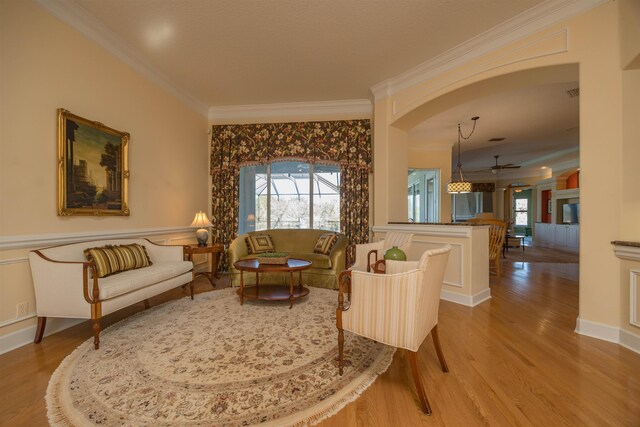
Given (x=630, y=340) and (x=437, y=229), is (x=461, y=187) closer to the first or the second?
(x=437, y=229)

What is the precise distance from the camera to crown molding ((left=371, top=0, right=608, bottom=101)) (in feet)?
8.64

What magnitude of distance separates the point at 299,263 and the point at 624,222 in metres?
3.14

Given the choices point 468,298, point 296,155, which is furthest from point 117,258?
point 468,298

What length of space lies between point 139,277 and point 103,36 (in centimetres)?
274

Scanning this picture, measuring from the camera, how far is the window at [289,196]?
5391 millimetres

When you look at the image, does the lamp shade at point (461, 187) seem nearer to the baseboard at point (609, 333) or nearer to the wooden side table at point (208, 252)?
the baseboard at point (609, 333)

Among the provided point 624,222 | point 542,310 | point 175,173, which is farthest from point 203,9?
point 542,310

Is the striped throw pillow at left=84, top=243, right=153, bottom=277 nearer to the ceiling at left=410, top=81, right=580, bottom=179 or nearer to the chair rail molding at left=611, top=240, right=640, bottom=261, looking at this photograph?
the chair rail molding at left=611, top=240, right=640, bottom=261

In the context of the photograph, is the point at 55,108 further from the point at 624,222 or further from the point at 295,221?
the point at 624,222

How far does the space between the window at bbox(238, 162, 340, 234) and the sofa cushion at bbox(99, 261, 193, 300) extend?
7.25ft

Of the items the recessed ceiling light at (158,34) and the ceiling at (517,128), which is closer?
the recessed ceiling light at (158,34)

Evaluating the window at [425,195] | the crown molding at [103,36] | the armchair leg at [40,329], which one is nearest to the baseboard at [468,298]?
the window at [425,195]

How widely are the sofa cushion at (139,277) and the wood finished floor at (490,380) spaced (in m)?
0.55

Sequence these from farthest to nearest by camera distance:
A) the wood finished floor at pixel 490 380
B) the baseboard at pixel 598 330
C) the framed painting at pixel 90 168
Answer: the framed painting at pixel 90 168, the baseboard at pixel 598 330, the wood finished floor at pixel 490 380
